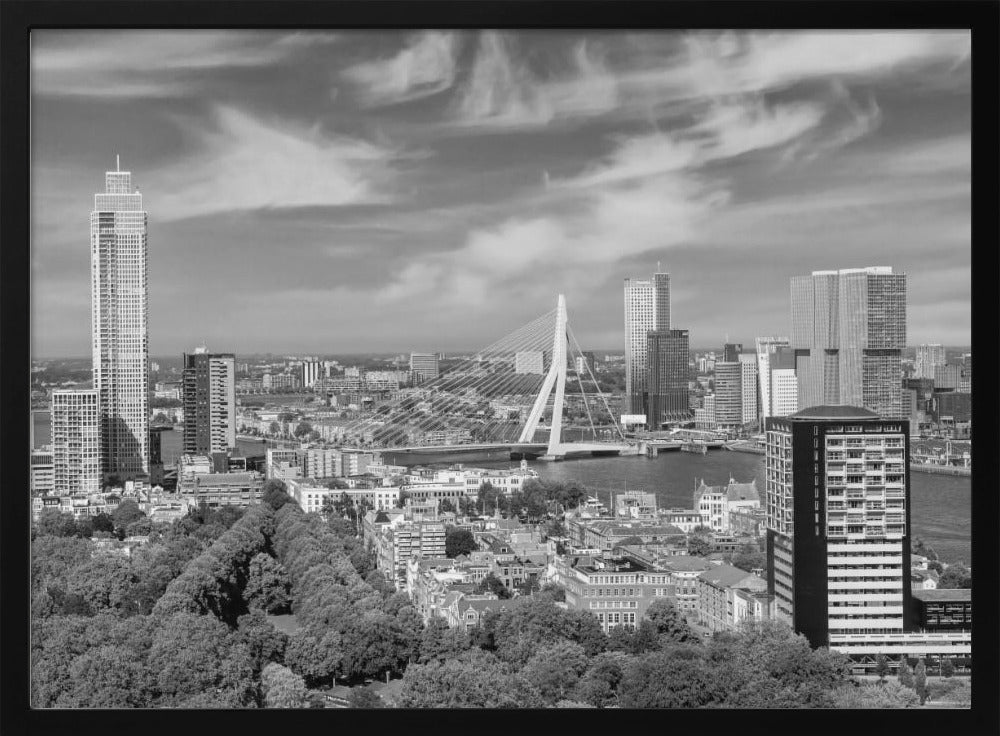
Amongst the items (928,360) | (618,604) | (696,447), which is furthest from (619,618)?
(928,360)

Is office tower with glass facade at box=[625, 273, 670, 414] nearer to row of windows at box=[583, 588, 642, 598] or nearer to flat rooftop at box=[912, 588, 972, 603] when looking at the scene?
row of windows at box=[583, 588, 642, 598]

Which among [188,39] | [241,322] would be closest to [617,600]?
[241,322]

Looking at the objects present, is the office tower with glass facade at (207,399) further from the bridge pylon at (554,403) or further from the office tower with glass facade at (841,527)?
the office tower with glass facade at (841,527)

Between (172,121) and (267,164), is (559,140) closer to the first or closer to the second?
(267,164)

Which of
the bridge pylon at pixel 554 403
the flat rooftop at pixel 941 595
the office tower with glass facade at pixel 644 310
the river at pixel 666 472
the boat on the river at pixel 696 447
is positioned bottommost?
the flat rooftop at pixel 941 595

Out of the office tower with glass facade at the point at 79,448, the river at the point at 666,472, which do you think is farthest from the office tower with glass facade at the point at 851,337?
the office tower with glass facade at the point at 79,448

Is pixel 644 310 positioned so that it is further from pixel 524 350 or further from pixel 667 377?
pixel 524 350
